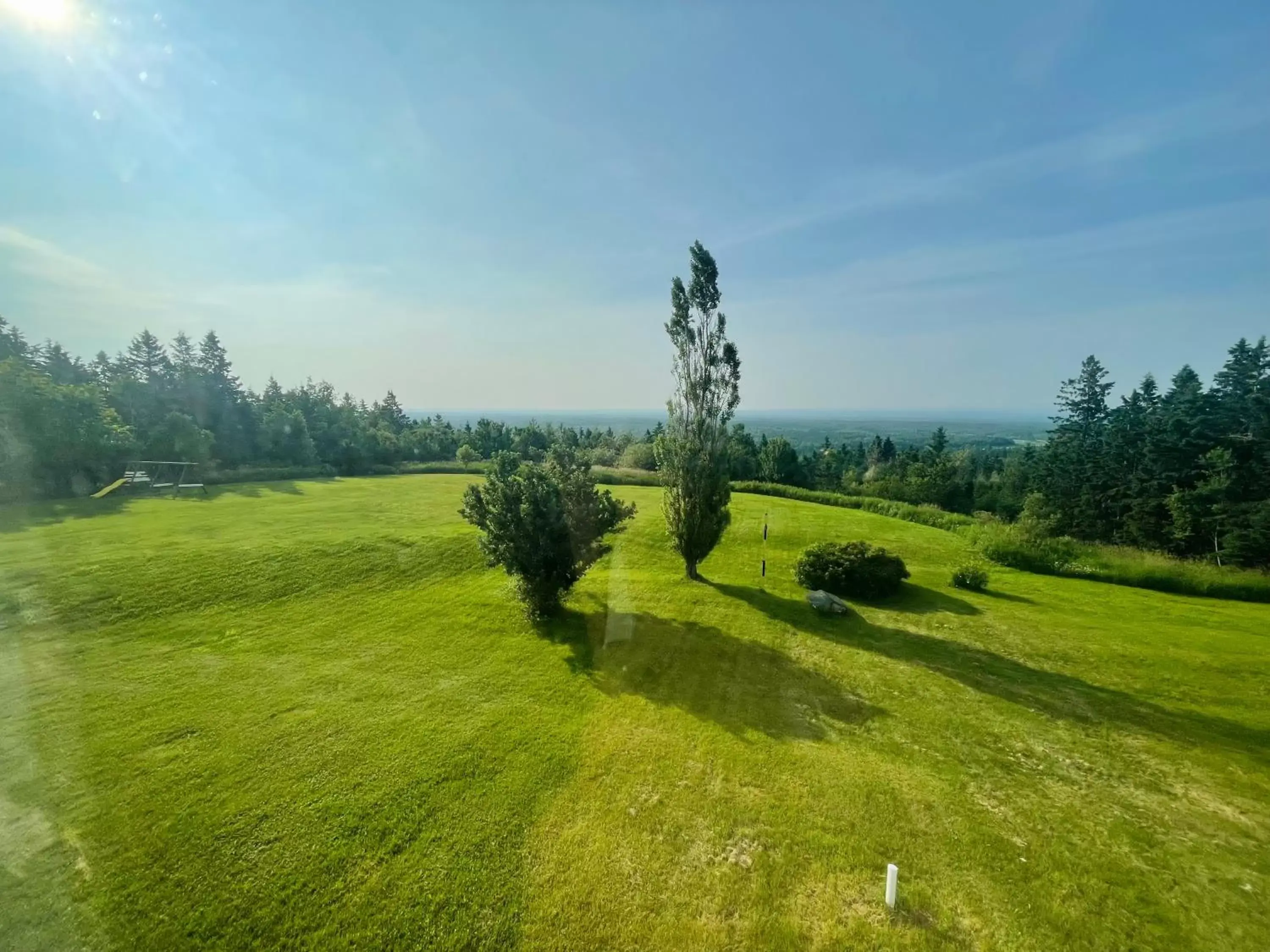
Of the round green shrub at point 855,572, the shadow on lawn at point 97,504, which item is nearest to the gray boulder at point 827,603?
the round green shrub at point 855,572

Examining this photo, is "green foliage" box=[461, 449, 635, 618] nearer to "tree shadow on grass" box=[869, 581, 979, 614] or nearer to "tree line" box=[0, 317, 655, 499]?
"tree line" box=[0, 317, 655, 499]

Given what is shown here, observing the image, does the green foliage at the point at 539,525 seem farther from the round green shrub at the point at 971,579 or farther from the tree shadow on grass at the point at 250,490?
the tree shadow on grass at the point at 250,490

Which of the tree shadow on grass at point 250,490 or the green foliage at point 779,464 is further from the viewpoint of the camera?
the green foliage at point 779,464

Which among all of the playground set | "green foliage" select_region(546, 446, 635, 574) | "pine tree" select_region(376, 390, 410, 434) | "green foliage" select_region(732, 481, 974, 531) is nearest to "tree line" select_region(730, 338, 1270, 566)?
"green foliage" select_region(732, 481, 974, 531)

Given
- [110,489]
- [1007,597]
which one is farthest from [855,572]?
[110,489]

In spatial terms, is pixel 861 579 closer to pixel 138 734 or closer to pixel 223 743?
pixel 223 743

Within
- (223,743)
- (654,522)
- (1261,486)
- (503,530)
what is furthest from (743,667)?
(1261,486)

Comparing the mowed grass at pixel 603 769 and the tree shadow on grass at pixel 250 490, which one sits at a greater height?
the tree shadow on grass at pixel 250 490

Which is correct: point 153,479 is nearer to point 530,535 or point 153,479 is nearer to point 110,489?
point 110,489
